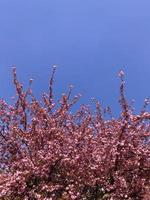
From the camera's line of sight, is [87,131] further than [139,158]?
Yes

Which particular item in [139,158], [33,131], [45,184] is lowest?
[45,184]

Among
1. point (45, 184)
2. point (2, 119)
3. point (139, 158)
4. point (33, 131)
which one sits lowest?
point (45, 184)

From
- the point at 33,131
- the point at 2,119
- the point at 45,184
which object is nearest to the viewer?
the point at 45,184

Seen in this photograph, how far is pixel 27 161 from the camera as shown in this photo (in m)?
14.3

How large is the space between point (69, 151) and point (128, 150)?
1.65 m

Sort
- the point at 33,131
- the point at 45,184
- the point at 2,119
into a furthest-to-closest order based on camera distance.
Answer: the point at 2,119 < the point at 33,131 < the point at 45,184

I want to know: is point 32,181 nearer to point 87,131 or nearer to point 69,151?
point 69,151

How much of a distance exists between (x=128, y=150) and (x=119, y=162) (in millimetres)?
415

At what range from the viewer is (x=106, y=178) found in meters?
14.5

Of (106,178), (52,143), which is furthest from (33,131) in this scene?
(106,178)

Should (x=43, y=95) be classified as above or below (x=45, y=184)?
above

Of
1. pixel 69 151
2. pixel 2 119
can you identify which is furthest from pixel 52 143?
pixel 2 119

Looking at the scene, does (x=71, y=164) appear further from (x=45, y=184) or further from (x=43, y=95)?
(x=43, y=95)

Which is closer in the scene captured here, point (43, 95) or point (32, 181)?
point (32, 181)
